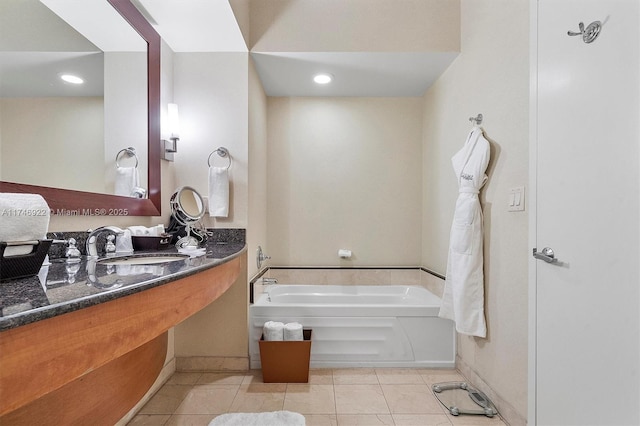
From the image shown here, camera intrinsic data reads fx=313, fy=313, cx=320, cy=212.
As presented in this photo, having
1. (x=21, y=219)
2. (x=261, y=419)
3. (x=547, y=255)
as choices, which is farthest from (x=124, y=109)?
(x=547, y=255)

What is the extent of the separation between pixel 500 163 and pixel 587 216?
63 centimetres

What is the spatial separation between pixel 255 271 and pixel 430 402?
1471 mm

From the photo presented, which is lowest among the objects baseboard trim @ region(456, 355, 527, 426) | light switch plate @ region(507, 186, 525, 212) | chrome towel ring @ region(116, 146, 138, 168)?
baseboard trim @ region(456, 355, 527, 426)

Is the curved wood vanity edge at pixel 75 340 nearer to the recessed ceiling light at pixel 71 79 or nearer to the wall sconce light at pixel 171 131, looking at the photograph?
the recessed ceiling light at pixel 71 79

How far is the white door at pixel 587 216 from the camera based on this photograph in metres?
1.04

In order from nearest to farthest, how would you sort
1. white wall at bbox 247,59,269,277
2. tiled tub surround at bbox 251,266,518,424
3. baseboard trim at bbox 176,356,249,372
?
baseboard trim at bbox 176,356,249,372
white wall at bbox 247,59,269,277
tiled tub surround at bbox 251,266,518,424

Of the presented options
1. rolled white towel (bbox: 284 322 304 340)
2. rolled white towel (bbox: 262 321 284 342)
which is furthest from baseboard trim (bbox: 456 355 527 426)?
rolled white towel (bbox: 262 321 284 342)

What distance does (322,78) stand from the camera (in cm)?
262

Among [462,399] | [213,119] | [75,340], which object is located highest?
[213,119]

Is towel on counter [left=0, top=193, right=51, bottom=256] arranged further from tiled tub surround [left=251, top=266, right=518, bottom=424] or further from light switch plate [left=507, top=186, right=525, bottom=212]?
tiled tub surround [left=251, top=266, right=518, bottom=424]

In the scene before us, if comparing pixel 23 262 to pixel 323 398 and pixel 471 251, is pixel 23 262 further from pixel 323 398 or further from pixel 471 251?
pixel 471 251

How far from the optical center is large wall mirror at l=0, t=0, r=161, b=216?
1130mm

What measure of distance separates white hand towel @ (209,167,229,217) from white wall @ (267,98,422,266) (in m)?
0.88

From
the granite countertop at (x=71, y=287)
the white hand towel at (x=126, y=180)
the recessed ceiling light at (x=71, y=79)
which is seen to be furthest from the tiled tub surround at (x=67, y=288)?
the recessed ceiling light at (x=71, y=79)
